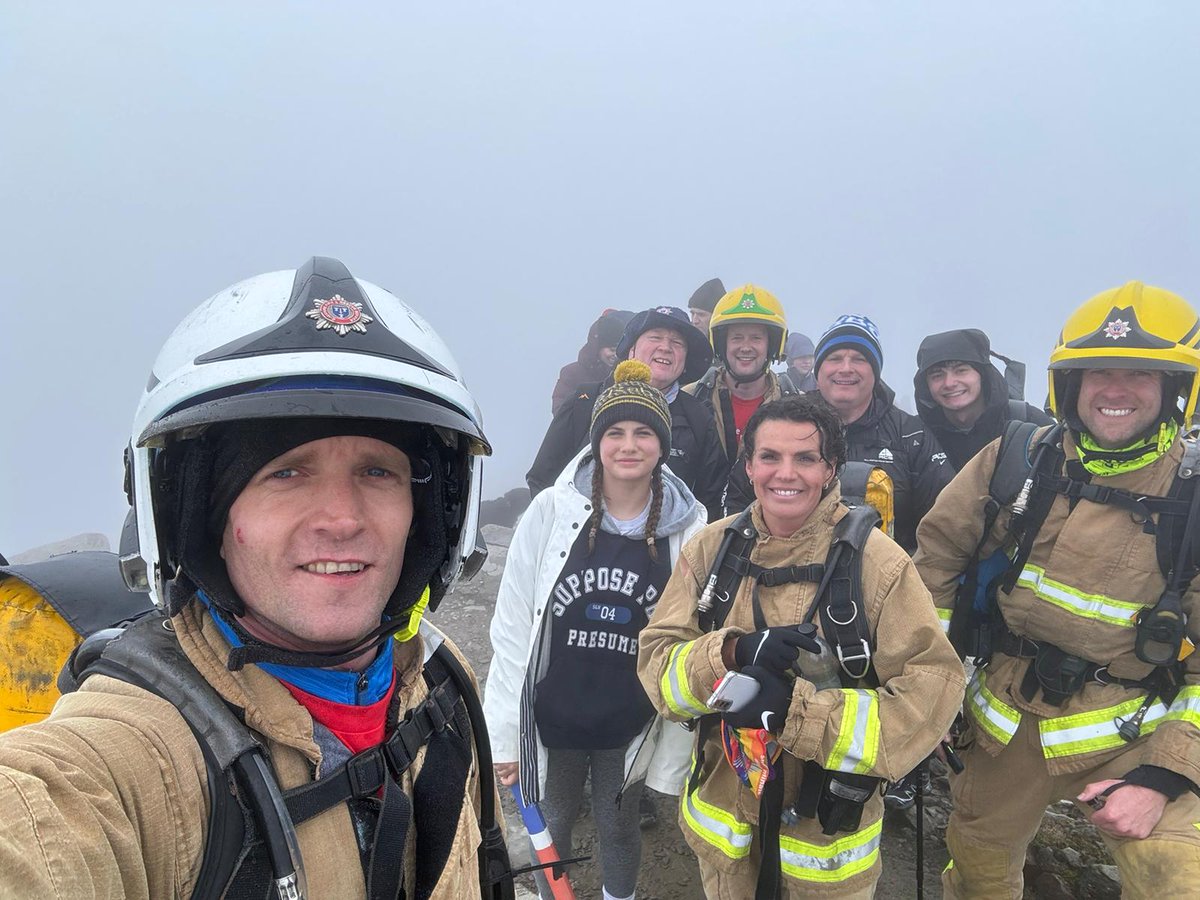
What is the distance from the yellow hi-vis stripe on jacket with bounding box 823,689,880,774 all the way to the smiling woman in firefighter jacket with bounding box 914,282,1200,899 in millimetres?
1096

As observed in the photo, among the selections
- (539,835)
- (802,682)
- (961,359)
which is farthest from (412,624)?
(961,359)

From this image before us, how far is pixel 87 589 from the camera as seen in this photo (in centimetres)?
183

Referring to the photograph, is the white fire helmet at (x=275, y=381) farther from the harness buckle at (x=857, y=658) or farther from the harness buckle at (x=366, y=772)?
the harness buckle at (x=857, y=658)

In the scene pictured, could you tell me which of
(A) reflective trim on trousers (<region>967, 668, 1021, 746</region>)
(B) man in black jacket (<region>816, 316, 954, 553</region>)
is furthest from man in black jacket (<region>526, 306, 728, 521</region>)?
(A) reflective trim on trousers (<region>967, 668, 1021, 746</region>)

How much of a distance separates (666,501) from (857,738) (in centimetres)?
139

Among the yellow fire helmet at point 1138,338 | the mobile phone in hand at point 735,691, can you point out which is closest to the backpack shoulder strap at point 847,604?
the mobile phone in hand at point 735,691

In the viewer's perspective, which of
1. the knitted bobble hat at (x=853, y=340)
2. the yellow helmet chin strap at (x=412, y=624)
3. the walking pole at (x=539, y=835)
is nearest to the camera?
the yellow helmet chin strap at (x=412, y=624)

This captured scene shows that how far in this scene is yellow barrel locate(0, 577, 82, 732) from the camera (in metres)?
1.74

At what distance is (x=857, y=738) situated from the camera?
2.09 meters

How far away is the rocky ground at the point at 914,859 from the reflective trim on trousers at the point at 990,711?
1.25 m

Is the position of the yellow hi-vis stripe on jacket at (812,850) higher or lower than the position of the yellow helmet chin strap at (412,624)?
lower

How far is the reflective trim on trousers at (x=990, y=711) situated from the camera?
2.75m

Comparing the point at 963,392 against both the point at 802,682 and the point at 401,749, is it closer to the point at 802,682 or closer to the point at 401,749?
the point at 802,682

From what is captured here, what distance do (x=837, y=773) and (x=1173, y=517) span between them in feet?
5.71
